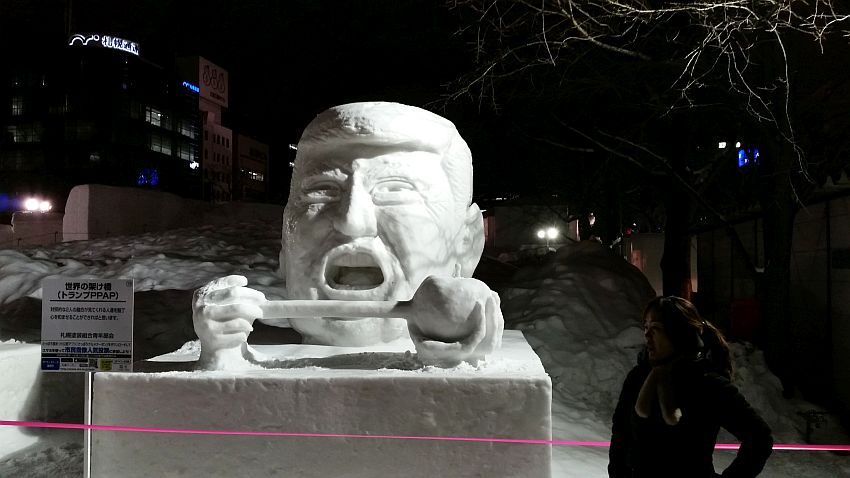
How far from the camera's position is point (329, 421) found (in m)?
2.64

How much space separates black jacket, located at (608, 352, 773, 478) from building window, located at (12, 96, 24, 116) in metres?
37.9

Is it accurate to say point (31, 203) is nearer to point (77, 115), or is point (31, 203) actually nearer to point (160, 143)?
point (77, 115)

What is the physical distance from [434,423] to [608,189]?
27.7 feet

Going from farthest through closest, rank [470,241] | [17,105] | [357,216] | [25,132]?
[25,132]
[17,105]
[470,241]
[357,216]

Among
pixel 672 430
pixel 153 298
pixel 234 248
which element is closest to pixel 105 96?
pixel 234 248

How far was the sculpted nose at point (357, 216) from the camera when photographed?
3.48 meters

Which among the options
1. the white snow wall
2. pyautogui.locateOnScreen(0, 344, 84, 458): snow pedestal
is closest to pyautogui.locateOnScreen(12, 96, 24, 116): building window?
the white snow wall

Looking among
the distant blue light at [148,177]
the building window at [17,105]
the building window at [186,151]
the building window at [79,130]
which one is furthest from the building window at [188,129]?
the building window at [17,105]

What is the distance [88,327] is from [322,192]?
142 centimetres

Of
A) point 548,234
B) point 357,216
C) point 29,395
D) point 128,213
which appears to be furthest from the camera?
point 548,234

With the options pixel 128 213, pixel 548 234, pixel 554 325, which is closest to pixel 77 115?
pixel 128 213

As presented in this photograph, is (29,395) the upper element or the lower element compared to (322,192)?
lower

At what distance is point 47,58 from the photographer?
31750 mm

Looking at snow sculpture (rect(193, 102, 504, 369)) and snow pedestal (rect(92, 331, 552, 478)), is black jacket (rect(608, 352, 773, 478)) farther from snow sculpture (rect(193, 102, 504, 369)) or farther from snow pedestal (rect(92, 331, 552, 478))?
snow sculpture (rect(193, 102, 504, 369))
